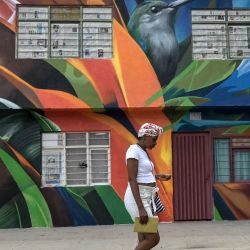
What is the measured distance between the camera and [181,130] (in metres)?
11.1

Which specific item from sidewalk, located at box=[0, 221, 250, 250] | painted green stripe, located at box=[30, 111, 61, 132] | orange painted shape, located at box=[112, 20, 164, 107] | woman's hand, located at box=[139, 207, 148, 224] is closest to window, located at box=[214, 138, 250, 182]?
sidewalk, located at box=[0, 221, 250, 250]

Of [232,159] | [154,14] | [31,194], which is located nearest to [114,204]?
[31,194]

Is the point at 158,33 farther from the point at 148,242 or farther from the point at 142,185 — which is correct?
the point at 148,242

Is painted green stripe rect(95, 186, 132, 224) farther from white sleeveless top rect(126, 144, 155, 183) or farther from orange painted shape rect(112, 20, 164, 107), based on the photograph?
white sleeveless top rect(126, 144, 155, 183)

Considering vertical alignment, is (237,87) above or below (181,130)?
above

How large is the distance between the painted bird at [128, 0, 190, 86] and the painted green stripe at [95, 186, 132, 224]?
272 centimetres

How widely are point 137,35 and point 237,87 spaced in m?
2.53

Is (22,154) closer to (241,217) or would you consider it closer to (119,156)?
(119,156)

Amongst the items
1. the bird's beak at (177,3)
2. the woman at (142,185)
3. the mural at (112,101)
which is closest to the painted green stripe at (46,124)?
the mural at (112,101)

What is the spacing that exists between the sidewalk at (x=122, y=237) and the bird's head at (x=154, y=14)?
4494mm

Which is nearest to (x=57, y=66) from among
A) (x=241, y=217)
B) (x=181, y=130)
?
(x=181, y=130)

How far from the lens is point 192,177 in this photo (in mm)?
11094

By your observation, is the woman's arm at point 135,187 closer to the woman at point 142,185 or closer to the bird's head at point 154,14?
the woman at point 142,185

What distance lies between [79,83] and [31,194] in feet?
8.75
